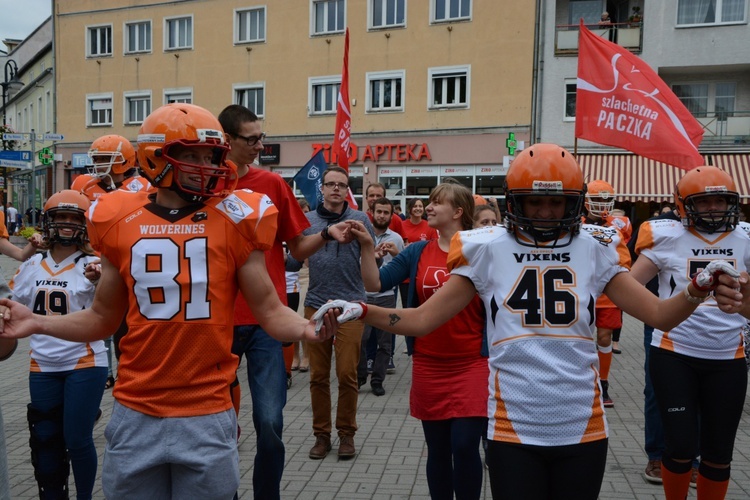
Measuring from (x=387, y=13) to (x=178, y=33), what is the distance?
396 inches

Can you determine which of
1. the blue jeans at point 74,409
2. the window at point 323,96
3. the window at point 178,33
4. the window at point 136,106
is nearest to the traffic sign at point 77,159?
the window at point 136,106

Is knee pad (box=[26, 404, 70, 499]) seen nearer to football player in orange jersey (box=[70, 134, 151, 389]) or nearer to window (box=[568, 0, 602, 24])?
football player in orange jersey (box=[70, 134, 151, 389])

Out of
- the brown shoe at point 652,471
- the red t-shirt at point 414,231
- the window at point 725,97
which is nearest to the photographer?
the brown shoe at point 652,471

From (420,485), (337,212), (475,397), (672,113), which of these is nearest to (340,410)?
(420,485)

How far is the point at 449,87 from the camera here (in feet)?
85.5

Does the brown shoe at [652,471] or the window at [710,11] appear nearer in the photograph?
the brown shoe at [652,471]

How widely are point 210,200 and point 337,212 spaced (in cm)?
315

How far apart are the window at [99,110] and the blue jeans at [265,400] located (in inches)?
1239

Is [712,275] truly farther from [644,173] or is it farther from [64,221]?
[644,173]

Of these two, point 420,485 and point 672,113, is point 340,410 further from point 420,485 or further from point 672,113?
point 672,113

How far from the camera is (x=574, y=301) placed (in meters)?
2.88

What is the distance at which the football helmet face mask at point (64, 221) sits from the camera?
14.7ft

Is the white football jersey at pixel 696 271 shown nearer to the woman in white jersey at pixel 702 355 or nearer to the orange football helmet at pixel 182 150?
the woman in white jersey at pixel 702 355

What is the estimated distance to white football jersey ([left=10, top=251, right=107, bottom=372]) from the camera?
13.8 ft
